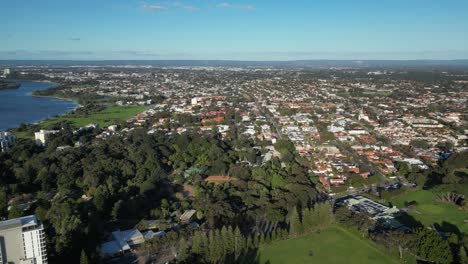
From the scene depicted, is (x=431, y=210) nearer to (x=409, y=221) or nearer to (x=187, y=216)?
(x=409, y=221)

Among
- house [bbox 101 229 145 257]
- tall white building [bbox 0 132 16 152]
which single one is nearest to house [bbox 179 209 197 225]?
house [bbox 101 229 145 257]

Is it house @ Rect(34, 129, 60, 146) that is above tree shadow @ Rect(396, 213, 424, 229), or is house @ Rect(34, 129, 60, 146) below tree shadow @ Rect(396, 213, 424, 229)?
above

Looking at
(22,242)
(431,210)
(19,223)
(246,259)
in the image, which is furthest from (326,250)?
(19,223)

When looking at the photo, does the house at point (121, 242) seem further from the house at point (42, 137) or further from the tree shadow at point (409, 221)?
the house at point (42, 137)

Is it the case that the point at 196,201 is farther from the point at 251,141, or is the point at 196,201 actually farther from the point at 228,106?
the point at 228,106

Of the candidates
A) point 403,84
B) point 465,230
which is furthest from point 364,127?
point 403,84

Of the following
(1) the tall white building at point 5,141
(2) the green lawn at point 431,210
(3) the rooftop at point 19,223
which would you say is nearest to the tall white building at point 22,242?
(3) the rooftop at point 19,223

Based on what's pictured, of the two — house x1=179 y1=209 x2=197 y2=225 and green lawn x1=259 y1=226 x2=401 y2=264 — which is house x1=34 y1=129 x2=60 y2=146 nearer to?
house x1=179 y1=209 x2=197 y2=225
